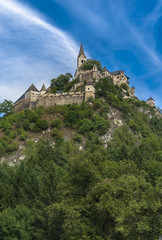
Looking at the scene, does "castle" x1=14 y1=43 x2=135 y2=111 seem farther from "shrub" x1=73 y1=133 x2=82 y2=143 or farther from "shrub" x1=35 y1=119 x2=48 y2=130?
"shrub" x1=73 y1=133 x2=82 y2=143

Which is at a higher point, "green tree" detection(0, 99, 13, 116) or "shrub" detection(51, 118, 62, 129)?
"green tree" detection(0, 99, 13, 116)

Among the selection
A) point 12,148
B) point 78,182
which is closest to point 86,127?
point 12,148

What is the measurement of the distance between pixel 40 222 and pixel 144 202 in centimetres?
1200

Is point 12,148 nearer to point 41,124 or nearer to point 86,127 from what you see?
point 41,124

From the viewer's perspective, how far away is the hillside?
19766mm

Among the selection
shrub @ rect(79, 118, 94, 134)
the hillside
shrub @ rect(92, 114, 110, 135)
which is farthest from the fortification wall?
shrub @ rect(79, 118, 94, 134)

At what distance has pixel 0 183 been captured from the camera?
33.1 metres

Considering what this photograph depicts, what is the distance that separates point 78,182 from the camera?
75.3ft

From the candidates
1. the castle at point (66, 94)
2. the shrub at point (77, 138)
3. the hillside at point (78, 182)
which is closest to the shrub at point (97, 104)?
the hillside at point (78, 182)

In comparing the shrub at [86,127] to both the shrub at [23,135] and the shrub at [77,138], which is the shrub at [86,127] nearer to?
the shrub at [77,138]

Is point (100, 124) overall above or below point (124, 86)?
below

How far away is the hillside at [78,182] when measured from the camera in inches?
778

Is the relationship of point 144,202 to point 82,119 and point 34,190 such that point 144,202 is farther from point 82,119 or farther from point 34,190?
point 82,119

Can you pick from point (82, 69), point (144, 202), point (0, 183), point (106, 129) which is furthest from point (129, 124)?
point (144, 202)
